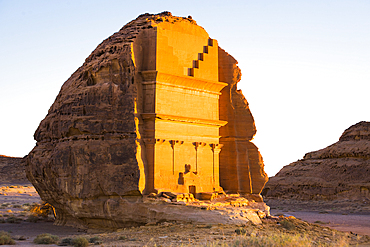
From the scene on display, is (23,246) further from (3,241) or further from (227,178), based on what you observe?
(227,178)

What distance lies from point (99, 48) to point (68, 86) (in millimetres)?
2192

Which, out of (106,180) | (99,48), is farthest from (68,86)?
(106,180)

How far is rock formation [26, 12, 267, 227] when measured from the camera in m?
17.0

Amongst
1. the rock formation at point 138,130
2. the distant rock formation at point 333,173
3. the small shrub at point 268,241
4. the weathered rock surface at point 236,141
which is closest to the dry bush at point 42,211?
the rock formation at point 138,130

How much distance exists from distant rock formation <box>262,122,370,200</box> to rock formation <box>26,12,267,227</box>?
2444 cm

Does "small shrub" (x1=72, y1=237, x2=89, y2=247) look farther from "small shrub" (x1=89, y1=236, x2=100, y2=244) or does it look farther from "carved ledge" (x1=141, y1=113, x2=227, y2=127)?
"carved ledge" (x1=141, y1=113, x2=227, y2=127)

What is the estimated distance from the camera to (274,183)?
48250 millimetres

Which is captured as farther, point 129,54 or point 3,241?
point 129,54

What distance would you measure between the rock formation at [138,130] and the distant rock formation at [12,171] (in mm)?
33946

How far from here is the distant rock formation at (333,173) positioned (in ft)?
139

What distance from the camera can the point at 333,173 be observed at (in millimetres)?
44844

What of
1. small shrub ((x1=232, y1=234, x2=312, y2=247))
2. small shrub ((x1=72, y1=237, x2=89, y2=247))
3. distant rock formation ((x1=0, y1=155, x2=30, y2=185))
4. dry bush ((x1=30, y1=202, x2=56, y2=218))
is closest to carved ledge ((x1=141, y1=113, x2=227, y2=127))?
small shrub ((x1=72, y1=237, x2=89, y2=247))

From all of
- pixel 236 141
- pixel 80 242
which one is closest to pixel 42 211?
pixel 236 141

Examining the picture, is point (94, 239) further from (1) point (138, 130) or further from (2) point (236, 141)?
(2) point (236, 141)
